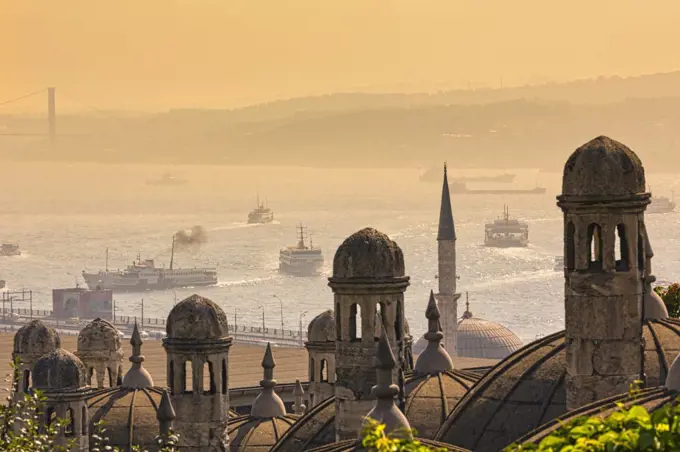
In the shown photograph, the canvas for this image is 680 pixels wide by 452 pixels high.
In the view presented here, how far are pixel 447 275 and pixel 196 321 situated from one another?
4035 inches

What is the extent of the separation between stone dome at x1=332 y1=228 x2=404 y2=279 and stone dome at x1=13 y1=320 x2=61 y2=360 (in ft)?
43.3

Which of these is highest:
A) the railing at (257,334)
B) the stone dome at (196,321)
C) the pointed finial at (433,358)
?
the stone dome at (196,321)

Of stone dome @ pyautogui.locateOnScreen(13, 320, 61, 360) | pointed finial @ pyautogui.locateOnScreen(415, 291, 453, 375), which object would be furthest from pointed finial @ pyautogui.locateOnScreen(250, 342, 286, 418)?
pointed finial @ pyautogui.locateOnScreen(415, 291, 453, 375)

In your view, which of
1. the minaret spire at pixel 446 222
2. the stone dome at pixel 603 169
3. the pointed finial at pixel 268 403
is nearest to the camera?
the stone dome at pixel 603 169

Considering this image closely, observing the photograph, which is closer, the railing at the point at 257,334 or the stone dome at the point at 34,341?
the stone dome at the point at 34,341

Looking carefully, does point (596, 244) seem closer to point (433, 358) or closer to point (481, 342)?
point (433, 358)

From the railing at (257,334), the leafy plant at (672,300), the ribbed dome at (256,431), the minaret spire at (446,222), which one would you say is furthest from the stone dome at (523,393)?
the railing at (257,334)

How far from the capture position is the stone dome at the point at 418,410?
26500 mm

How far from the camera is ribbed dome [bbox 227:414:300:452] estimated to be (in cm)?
3247

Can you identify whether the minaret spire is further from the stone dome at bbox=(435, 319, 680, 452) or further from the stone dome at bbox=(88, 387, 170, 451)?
the stone dome at bbox=(435, 319, 680, 452)

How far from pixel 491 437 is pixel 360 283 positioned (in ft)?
9.96

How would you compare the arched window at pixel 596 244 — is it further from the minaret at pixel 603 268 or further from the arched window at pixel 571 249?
the arched window at pixel 571 249

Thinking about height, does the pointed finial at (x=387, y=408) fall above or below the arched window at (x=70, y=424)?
above

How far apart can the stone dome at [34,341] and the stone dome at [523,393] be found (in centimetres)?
1472
